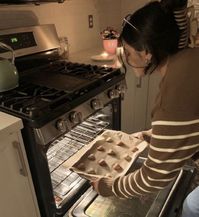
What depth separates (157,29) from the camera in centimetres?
75

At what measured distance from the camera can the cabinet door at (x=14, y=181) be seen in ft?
3.01

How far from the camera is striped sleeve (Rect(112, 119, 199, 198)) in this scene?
2.45 feet

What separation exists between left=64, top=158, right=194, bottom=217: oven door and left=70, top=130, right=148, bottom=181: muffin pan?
0.14m

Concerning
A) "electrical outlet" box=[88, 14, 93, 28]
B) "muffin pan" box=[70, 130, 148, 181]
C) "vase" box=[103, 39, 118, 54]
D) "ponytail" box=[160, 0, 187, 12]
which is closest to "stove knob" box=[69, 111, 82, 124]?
"muffin pan" box=[70, 130, 148, 181]

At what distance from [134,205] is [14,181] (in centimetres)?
57

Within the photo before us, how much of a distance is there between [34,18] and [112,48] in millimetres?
657

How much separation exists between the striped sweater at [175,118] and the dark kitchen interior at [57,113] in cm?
29

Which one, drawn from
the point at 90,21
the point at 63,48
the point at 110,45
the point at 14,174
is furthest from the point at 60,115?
the point at 90,21

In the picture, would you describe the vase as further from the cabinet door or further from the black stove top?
the cabinet door

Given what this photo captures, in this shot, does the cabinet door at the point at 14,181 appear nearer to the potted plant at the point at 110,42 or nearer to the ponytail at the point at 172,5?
the ponytail at the point at 172,5

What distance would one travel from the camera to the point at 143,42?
78cm

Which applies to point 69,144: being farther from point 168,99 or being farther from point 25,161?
point 168,99

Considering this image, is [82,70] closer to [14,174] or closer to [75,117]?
[75,117]

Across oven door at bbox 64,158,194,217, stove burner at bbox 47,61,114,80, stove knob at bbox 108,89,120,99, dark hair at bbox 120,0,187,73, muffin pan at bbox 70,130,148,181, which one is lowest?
oven door at bbox 64,158,194,217
